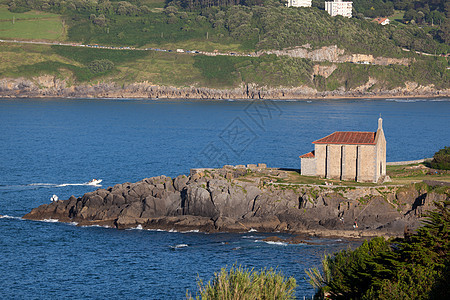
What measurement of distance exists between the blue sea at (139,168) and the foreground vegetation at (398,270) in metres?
7.64

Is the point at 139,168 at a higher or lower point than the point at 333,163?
lower

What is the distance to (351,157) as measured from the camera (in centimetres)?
6912

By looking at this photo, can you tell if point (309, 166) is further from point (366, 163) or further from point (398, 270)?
point (398, 270)

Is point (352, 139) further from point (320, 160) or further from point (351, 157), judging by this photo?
point (320, 160)

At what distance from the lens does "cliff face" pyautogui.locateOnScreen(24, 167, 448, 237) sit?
62.8m

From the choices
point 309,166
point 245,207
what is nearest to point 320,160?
point 309,166

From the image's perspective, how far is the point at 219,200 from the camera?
216ft

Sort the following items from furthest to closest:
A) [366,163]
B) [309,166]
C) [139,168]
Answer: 1. [139,168]
2. [309,166]
3. [366,163]

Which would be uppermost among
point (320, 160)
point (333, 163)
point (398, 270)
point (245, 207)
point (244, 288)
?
point (320, 160)

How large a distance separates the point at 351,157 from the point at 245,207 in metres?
11.9

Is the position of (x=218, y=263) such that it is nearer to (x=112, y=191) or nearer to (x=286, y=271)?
(x=286, y=271)

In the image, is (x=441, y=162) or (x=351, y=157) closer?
(x=351, y=157)

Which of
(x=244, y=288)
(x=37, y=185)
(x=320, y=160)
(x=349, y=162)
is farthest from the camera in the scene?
(x=37, y=185)

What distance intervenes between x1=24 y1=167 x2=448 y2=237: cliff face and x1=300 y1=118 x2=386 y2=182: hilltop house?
3563 millimetres
